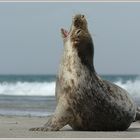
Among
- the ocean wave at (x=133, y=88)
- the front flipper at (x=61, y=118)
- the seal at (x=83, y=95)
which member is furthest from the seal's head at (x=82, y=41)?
the ocean wave at (x=133, y=88)

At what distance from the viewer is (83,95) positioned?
991cm

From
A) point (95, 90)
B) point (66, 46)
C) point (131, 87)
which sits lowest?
point (131, 87)

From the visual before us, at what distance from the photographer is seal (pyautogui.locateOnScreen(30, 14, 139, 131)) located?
9891mm

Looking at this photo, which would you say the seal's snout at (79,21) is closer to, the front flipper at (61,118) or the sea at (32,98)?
the front flipper at (61,118)

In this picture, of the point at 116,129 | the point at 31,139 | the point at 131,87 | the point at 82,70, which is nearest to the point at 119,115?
the point at 116,129

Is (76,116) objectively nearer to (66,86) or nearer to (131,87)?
(66,86)

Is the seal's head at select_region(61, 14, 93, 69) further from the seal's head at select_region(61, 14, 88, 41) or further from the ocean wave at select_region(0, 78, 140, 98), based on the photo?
the ocean wave at select_region(0, 78, 140, 98)

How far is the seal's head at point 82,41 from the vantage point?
10094mm

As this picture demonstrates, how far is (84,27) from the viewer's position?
1016cm

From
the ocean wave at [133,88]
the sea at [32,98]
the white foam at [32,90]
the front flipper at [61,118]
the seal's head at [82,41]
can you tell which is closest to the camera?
the front flipper at [61,118]

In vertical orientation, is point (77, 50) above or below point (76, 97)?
above

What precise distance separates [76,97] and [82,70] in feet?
1.56

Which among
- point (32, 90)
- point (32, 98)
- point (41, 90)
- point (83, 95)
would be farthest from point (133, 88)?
point (83, 95)

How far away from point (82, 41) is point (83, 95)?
864 millimetres
